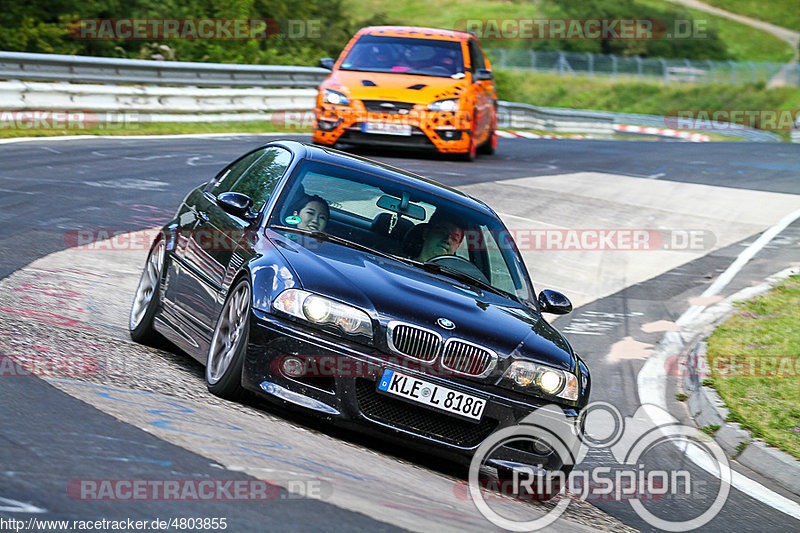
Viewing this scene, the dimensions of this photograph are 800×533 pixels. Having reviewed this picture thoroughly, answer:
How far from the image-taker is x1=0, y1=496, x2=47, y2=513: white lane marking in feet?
12.5

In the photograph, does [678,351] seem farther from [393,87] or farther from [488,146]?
[488,146]

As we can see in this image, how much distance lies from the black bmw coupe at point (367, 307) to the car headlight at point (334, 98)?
10302 millimetres

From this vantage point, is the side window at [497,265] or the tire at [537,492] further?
the side window at [497,265]

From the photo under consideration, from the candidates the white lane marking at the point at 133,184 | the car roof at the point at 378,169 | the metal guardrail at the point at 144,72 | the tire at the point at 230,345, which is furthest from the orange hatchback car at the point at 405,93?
the tire at the point at 230,345

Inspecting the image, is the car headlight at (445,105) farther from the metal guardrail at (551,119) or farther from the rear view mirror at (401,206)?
the metal guardrail at (551,119)

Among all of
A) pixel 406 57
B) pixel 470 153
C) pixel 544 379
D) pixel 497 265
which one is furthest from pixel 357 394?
pixel 470 153

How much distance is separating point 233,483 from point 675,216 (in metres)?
13.4

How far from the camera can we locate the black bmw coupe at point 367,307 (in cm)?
561

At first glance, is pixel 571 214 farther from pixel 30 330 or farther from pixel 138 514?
pixel 138 514

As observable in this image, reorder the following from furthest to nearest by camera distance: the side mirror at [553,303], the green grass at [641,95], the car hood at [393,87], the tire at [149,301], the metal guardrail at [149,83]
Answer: the green grass at [641,95]
the metal guardrail at [149,83]
the car hood at [393,87]
the tire at [149,301]
the side mirror at [553,303]

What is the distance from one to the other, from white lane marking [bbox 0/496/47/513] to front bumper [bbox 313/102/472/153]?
14.1 meters

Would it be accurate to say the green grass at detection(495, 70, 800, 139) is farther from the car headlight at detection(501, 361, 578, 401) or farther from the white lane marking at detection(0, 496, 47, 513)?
the white lane marking at detection(0, 496, 47, 513)

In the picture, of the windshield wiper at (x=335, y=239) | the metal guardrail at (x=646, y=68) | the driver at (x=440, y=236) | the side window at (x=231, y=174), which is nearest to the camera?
the windshield wiper at (x=335, y=239)

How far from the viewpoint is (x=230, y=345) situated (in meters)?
6.02
